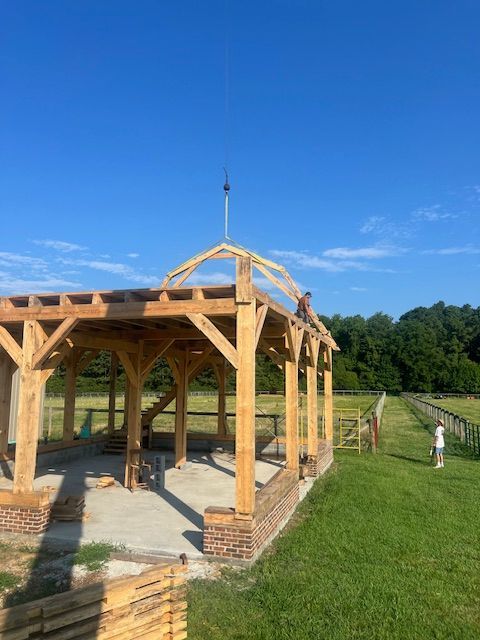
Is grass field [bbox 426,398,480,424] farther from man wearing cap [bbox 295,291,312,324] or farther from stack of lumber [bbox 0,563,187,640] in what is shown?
stack of lumber [bbox 0,563,187,640]

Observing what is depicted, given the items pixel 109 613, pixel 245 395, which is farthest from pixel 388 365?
pixel 109 613

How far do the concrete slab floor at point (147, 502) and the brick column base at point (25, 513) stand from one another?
0.24m

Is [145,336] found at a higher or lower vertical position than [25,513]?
higher

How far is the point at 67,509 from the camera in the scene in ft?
27.5

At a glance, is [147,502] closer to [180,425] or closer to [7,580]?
[7,580]

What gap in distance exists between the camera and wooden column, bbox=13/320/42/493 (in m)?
8.24

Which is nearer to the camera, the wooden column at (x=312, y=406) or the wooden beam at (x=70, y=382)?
the wooden column at (x=312, y=406)

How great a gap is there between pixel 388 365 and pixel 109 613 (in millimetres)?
82339

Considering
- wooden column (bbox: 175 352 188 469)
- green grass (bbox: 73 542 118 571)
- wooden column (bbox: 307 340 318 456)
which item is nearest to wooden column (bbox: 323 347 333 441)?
wooden column (bbox: 307 340 318 456)

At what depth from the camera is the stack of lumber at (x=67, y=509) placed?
27.5 feet

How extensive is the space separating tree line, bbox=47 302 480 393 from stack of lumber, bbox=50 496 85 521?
167 ft

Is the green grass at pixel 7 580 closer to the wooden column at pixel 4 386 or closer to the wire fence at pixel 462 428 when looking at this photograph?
the wooden column at pixel 4 386

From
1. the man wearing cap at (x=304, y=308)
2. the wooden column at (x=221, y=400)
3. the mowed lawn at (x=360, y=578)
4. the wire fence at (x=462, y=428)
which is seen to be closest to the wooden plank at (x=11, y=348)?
the mowed lawn at (x=360, y=578)

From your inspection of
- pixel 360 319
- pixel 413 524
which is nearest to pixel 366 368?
pixel 360 319
